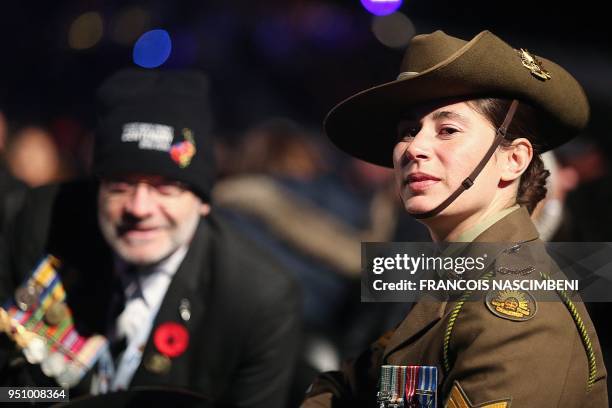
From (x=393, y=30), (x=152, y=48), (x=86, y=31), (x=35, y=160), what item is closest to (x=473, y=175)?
(x=35, y=160)

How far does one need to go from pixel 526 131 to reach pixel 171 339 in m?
1.95

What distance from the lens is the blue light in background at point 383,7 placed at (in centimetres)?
645

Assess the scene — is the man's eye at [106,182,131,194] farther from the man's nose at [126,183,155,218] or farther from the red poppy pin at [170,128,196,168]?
the red poppy pin at [170,128,196,168]

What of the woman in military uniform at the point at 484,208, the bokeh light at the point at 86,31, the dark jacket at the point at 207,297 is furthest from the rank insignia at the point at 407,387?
the bokeh light at the point at 86,31

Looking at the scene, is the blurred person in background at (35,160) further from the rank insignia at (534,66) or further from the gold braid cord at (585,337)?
the gold braid cord at (585,337)

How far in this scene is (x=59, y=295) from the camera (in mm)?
3998

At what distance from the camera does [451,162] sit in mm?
2451

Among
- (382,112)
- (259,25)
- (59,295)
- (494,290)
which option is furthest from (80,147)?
(494,290)

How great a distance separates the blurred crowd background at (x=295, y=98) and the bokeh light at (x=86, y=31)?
0.4 inches

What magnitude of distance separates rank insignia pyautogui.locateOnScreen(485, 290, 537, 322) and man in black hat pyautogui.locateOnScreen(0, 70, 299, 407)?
183 centimetres

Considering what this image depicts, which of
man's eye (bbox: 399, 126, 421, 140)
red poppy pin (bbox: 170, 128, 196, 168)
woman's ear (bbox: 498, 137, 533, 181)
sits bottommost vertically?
woman's ear (bbox: 498, 137, 533, 181)

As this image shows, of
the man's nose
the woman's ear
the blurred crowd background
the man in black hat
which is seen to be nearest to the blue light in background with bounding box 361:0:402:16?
the blurred crowd background

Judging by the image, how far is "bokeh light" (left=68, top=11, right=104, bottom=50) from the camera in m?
6.97

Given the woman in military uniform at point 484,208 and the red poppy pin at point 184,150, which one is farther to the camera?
the red poppy pin at point 184,150
